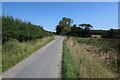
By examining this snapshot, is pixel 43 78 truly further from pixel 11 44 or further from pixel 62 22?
pixel 62 22

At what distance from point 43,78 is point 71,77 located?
126 centimetres

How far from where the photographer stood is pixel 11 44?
72.4 ft

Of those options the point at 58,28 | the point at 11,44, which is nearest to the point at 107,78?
the point at 11,44

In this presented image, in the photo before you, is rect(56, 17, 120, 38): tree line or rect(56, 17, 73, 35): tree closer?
rect(56, 17, 120, 38): tree line

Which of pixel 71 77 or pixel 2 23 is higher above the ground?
pixel 2 23

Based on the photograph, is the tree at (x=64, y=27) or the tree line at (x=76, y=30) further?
the tree at (x=64, y=27)

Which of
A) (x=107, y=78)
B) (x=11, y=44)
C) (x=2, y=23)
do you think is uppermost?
(x=2, y=23)

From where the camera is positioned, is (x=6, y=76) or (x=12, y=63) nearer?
(x=6, y=76)

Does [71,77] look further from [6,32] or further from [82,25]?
[82,25]

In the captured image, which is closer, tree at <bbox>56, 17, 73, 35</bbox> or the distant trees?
the distant trees

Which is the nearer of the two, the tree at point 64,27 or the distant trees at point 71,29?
the distant trees at point 71,29

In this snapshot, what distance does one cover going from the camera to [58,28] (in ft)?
463

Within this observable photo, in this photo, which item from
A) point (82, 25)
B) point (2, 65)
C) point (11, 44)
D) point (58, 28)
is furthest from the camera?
point (58, 28)

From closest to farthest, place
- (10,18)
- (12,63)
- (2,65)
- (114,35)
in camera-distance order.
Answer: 1. (2,65)
2. (12,63)
3. (10,18)
4. (114,35)
